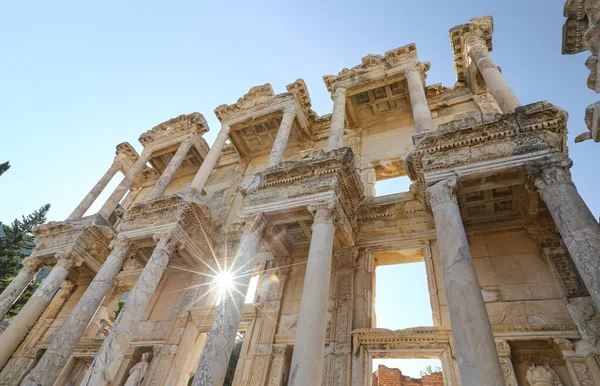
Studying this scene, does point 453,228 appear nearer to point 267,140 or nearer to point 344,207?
point 344,207

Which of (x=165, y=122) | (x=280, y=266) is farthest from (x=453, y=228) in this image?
(x=165, y=122)

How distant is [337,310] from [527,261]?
5.30 metres

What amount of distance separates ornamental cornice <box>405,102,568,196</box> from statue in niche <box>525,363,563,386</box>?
4496mm

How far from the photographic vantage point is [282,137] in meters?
13.2

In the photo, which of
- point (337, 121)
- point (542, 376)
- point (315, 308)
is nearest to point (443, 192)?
point (315, 308)

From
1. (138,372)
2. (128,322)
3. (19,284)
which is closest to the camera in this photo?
(128,322)

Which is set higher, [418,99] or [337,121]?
[418,99]

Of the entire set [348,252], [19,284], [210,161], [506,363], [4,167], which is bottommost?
[506,363]

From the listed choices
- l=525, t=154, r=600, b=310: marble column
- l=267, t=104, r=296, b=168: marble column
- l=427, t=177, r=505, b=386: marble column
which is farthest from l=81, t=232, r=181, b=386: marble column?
l=525, t=154, r=600, b=310: marble column

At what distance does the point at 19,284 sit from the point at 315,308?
43.8 ft

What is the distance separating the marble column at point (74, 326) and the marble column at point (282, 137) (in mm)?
6078

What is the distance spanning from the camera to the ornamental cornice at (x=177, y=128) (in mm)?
17078

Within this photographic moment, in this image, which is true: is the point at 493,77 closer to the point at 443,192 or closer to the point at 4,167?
the point at 443,192

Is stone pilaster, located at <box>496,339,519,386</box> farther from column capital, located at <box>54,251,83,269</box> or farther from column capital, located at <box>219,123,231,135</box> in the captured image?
column capital, located at <box>54,251,83,269</box>
